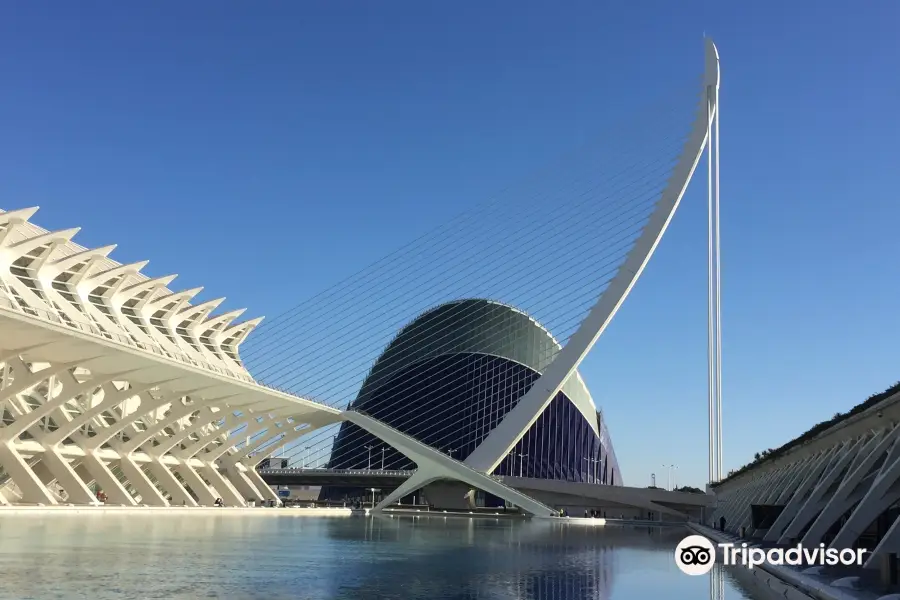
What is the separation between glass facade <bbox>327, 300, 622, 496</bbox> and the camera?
6512cm

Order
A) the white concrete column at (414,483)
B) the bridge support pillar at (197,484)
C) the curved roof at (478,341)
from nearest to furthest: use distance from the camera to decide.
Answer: the bridge support pillar at (197,484)
the white concrete column at (414,483)
the curved roof at (478,341)

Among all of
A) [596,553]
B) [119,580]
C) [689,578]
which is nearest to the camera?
[119,580]

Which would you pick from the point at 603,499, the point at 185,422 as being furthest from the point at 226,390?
the point at 603,499

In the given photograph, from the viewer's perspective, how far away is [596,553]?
1767 centimetres

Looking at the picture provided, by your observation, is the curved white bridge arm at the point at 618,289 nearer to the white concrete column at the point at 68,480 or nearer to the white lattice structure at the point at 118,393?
the white lattice structure at the point at 118,393

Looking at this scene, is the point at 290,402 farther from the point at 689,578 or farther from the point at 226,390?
the point at 689,578

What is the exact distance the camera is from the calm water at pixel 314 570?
914cm

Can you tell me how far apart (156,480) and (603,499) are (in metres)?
25.6

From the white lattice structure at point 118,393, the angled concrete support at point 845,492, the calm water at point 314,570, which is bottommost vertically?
the calm water at point 314,570

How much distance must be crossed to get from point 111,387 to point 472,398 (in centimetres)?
3363

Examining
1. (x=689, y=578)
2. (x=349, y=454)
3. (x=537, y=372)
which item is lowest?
(x=689, y=578)

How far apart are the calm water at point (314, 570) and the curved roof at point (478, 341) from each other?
50972 mm

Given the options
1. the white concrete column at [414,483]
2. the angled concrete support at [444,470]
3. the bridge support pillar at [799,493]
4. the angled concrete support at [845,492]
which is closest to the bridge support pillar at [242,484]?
the angled concrete support at [444,470]

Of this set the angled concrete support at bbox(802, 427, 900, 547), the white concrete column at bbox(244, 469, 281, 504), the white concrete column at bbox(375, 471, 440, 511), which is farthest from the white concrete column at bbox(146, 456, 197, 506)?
the angled concrete support at bbox(802, 427, 900, 547)
